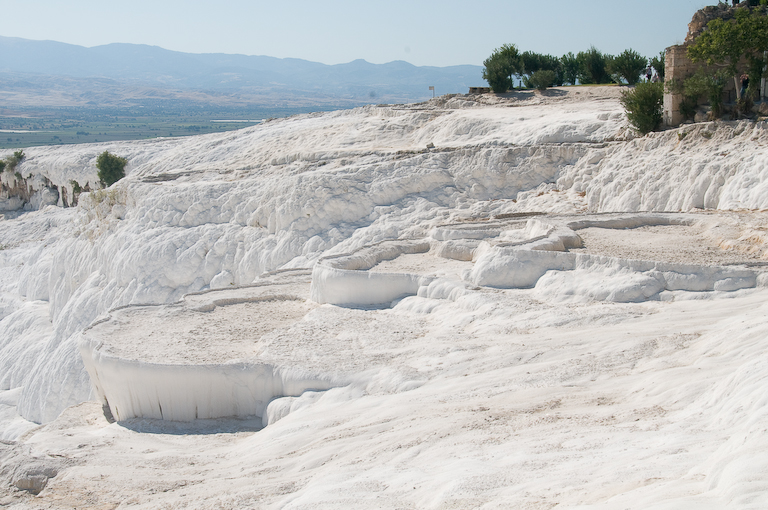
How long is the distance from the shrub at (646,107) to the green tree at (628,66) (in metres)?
6.60

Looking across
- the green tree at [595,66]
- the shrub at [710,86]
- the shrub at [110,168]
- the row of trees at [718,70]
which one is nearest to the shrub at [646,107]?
the row of trees at [718,70]

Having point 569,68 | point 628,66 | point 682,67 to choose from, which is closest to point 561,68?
point 569,68

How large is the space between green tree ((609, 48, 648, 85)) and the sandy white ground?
3.63 m

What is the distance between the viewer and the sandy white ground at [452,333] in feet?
13.0

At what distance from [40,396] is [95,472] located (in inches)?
372

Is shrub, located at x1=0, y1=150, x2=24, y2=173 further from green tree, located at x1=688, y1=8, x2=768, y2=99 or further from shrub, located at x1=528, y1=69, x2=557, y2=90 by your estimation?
green tree, located at x1=688, y1=8, x2=768, y2=99

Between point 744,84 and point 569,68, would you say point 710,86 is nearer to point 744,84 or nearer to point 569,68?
point 744,84

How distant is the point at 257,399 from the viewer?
6.38 metres

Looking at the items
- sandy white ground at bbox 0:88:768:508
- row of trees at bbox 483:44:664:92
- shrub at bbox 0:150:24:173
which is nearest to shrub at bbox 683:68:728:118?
sandy white ground at bbox 0:88:768:508

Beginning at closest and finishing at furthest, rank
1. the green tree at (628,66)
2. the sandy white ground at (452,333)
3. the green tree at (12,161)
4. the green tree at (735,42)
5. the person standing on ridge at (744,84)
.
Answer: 1. the sandy white ground at (452,333)
2. the green tree at (735,42)
3. the person standing on ridge at (744,84)
4. the green tree at (628,66)
5. the green tree at (12,161)

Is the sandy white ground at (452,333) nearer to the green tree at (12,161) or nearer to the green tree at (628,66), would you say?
the green tree at (628,66)

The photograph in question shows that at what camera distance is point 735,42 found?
37.6ft

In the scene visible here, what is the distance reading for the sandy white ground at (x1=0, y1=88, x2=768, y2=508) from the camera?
3.97 meters

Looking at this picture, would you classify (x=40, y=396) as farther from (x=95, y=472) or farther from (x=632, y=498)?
(x=632, y=498)
